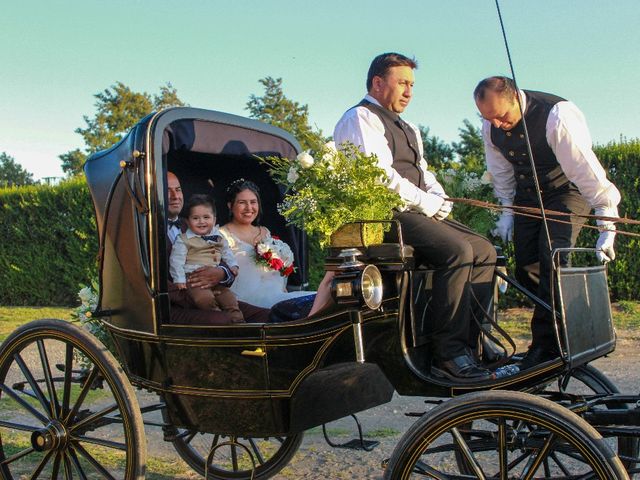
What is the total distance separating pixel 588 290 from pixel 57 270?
11.0 metres

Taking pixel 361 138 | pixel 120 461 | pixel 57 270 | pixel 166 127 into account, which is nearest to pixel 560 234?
pixel 361 138

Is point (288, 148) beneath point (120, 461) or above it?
above

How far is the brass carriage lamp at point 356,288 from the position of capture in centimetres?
271

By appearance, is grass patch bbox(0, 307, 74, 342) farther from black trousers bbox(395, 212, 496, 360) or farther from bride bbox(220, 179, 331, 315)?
black trousers bbox(395, 212, 496, 360)

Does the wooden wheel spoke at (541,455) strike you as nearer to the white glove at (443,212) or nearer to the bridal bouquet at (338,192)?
the bridal bouquet at (338,192)

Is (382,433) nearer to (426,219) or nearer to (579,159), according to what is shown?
(426,219)

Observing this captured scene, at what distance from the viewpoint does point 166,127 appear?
3.50 metres

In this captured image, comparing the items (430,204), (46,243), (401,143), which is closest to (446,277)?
(430,204)

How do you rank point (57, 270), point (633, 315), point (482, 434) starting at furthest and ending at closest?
point (57, 270)
point (633, 315)
point (482, 434)

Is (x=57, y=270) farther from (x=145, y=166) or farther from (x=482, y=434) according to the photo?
(x=482, y=434)

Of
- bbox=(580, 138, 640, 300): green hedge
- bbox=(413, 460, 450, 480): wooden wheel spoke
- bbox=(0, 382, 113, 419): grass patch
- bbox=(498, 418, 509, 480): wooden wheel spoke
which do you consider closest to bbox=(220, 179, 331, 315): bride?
bbox=(413, 460, 450, 480): wooden wheel spoke

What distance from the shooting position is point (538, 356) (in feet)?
9.87

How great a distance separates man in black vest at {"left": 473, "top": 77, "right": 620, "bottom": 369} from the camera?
3.32 meters

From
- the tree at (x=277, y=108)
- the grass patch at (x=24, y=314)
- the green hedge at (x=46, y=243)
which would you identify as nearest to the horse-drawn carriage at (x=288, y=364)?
the grass patch at (x=24, y=314)
